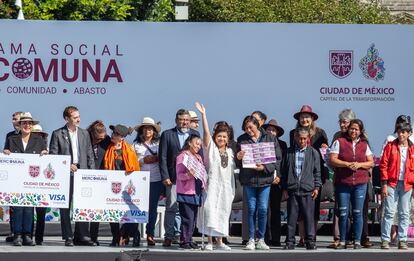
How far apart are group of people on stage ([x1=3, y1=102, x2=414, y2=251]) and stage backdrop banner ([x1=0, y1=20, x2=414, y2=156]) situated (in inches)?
111

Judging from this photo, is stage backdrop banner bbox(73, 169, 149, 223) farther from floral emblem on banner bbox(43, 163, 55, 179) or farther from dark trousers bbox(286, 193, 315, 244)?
dark trousers bbox(286, 193, 315, 244)

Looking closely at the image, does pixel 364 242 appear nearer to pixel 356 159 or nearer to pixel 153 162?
pixel 356 159

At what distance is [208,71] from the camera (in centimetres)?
2544

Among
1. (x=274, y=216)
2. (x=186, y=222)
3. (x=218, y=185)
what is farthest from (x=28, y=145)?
(x=274, y=216)

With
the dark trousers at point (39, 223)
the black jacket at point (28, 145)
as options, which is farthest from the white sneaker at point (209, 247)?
the black jacket at point (28, 145)

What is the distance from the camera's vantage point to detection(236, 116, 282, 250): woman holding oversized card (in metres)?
21.9

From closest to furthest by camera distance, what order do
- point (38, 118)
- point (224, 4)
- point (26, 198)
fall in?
point (26, 198)
point (38, 118)
point (224, 4)

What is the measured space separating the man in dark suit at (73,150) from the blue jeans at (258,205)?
2.27 metres

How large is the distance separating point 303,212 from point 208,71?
13.6ft

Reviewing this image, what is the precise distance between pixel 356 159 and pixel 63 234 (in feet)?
14.1

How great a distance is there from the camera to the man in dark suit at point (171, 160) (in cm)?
2212

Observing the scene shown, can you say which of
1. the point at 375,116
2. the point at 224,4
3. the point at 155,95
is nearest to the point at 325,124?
the point at 375,116

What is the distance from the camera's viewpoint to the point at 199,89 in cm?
2541

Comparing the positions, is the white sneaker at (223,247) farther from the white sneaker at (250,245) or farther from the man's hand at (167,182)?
the man's hand at (167,182)
